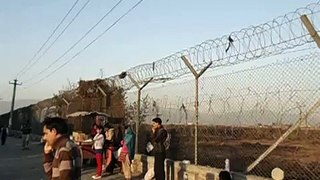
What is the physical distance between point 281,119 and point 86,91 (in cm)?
1677

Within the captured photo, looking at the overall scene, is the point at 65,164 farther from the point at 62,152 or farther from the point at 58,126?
the point at 58,126

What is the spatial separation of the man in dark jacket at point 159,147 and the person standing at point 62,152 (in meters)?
4.76

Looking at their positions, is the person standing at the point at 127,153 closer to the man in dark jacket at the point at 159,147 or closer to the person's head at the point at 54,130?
the man in dark jacket at the point at 159,147

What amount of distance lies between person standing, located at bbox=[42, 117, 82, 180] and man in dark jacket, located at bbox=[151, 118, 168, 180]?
4.76 m

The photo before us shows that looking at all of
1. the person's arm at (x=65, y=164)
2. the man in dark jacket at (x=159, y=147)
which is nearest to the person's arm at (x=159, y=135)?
the man in dark jacket at (x=159, y=147)

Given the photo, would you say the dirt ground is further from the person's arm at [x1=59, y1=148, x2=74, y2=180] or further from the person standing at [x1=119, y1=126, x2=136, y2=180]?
the person's arm at [x1=59, y1=148, x2=74, y2=180]

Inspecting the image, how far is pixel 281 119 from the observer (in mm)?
7199

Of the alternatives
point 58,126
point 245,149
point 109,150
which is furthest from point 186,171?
point 58,126

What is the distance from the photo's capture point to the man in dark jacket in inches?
377

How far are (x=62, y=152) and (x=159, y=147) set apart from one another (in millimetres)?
5197

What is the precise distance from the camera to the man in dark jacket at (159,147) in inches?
377

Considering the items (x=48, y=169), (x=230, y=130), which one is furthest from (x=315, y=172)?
(x=48, y=169)

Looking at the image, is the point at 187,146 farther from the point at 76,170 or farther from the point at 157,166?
the point at 76,170

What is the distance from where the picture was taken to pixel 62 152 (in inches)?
180
